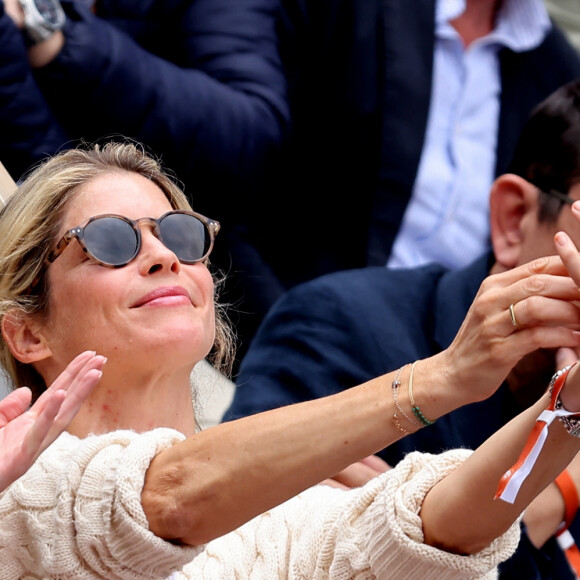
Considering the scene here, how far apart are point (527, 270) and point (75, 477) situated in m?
0.72

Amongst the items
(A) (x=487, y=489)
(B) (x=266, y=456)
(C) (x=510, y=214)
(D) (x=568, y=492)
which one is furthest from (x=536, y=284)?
(C) (x=510, y=214)

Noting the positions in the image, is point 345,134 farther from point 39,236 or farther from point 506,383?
point 39,236

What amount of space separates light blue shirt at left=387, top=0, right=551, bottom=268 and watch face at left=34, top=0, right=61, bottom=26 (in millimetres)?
1024

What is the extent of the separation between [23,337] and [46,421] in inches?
27.6

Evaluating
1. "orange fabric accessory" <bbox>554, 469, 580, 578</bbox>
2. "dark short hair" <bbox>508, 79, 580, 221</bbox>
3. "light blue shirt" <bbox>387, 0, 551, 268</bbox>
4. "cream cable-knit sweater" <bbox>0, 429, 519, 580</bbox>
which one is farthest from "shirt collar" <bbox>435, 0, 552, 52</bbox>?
"cream cable-knit sweater" <bbox>0, 429, 519, 580</bbox>

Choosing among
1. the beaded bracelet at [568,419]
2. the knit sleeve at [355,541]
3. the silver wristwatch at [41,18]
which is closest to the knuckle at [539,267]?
the beaded bracelet at [568,419]

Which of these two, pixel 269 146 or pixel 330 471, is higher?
pixel 330 471

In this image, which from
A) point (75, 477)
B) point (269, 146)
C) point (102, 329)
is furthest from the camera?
point (269, 146)

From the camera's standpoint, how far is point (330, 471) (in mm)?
1802

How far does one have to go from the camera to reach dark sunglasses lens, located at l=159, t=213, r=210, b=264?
232cm

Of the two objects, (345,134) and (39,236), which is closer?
(39,236)

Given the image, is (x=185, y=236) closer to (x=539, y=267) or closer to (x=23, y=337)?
(x=23, y=337)

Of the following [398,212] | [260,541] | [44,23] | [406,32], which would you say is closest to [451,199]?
[398,212]

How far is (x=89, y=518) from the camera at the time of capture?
6.25ft
